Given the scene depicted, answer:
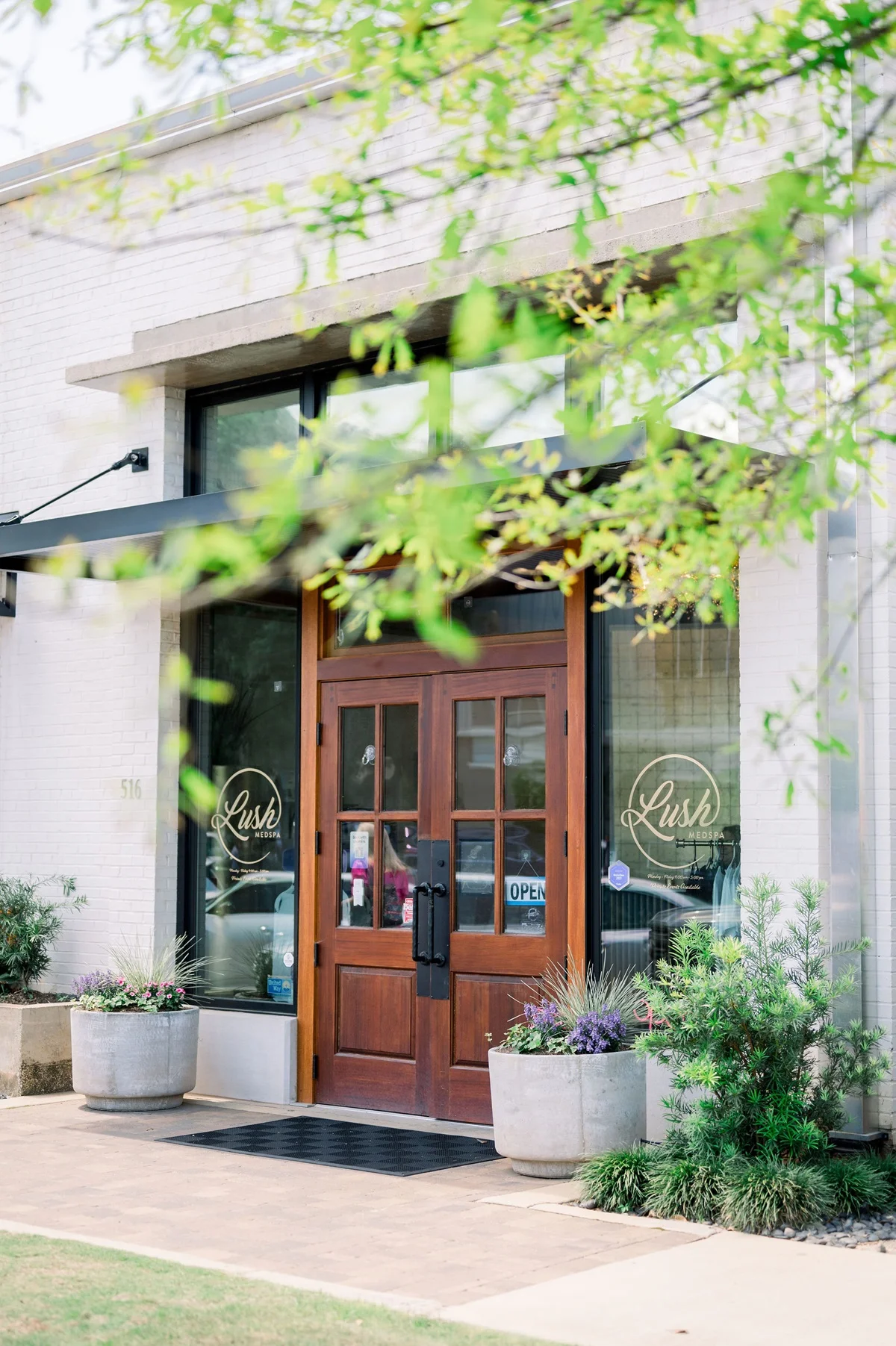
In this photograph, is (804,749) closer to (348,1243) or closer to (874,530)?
(874,530)

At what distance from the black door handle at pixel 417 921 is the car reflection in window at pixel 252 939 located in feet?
3.42

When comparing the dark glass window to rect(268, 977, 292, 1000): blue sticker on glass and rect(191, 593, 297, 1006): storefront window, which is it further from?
rect(268, 977, 292, 1000): blue sticker on glass

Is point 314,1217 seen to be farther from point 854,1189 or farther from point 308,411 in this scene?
point 308,411

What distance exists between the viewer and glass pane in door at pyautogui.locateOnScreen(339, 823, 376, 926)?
9.68 meters

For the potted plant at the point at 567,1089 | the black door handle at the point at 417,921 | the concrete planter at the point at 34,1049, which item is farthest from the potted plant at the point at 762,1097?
the concrete planter at the point at 34,1049

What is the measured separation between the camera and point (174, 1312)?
17.2 feet

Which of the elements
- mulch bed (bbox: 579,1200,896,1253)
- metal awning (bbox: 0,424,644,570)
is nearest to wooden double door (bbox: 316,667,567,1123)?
metal awning (bbox: 0,424,644,570)

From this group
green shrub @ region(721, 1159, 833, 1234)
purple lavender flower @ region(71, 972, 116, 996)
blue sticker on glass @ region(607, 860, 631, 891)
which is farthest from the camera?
purple lavender flower @ region(71, 972, 116, 996)

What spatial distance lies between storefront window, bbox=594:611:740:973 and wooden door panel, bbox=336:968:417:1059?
4.49 ft

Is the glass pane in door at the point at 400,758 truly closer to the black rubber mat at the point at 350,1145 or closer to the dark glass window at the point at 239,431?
the black rubber mat at the point at 350,1145

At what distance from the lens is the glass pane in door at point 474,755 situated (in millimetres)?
9148

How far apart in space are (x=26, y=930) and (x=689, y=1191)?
5.35m

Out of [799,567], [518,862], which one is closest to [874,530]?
[799,567]

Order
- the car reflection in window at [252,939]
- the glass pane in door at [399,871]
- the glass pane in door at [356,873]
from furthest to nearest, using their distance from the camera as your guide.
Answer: the car reflection in window at [252,939]
the glass pane in door at [356,873]
the glass pane in door at [399,871]
